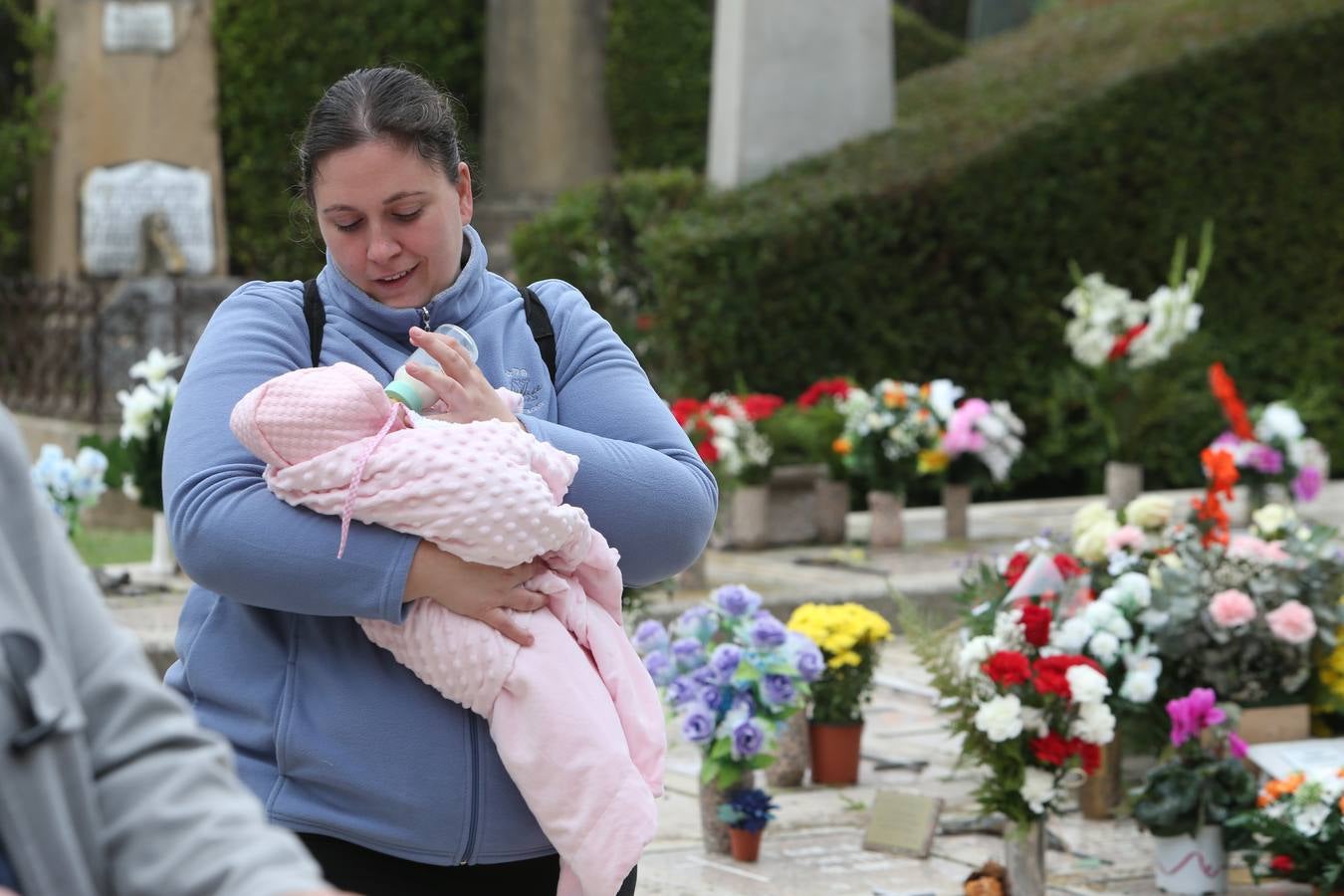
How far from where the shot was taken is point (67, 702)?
4.16 feet

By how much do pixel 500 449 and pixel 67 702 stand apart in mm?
829

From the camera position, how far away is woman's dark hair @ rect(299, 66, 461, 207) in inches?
87.2

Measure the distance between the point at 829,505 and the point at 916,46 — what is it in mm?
10868

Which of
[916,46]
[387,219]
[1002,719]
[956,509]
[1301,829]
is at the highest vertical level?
[916,46]

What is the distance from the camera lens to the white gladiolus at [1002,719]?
4.11 metres

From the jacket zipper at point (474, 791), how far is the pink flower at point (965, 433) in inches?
271

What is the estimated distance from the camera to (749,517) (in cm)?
884

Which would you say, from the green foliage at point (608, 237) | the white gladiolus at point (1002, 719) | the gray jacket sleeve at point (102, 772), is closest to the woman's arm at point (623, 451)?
the gray jacket sleeve at point (102, 772)

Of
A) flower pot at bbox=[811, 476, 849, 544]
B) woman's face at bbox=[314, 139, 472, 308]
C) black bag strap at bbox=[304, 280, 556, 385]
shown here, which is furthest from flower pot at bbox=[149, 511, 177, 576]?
woman's face at bbox=[314, 139, 472, 308]

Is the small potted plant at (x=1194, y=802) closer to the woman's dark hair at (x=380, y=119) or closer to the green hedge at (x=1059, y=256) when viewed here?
the woman's dark hair at (x=380, y=119)

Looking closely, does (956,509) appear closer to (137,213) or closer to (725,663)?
(725,663)

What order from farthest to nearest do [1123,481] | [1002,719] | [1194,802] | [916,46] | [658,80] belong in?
[916,46] < [658,80] < [1123,481] < [1194,802] < [1002,719]

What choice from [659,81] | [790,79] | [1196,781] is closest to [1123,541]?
[1196,781]

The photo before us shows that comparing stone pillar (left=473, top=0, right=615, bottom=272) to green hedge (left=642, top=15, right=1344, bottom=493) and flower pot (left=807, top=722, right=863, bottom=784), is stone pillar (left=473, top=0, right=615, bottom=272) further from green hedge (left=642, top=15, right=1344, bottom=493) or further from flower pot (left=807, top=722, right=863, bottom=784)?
flower pot (left=807, top=722, right=863, bottom=784)
